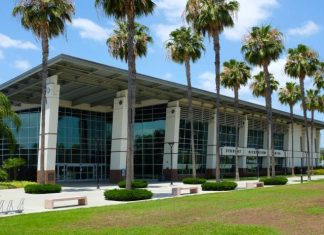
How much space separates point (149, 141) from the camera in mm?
54844

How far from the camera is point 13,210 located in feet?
65.1

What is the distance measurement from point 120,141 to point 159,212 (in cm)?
2798

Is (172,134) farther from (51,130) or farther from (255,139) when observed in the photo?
(255,139)

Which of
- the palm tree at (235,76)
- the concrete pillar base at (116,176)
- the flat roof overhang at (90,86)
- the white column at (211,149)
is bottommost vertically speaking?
the concrete pillar base at (116,176)

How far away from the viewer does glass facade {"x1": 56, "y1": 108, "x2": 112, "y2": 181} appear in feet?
168

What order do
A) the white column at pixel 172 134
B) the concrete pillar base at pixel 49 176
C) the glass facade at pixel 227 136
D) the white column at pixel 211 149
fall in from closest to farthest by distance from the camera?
the concrete pillar base at pixel 49 176 → the white column at pixel 172 134 → the white column at pixel 211 149 → the glass facade at pixel 227 136

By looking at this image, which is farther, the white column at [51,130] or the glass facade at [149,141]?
the glass facade at [149,141]

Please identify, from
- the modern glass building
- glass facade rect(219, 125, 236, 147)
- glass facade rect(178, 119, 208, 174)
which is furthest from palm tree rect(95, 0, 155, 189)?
glass facade rect(219, 125, 236, 147)

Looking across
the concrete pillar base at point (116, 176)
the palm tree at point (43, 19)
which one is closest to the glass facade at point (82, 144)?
the concrete pillar base at point (116, 176)

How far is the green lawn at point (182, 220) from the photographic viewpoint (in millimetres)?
12961

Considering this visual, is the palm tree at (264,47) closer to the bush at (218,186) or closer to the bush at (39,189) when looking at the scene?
the bush at (218,186)

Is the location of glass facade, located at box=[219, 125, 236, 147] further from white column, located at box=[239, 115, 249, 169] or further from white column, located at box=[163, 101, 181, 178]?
white column, located at box=[163, 101, 181, 178]

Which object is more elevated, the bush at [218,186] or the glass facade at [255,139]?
the glass facade at [255,139]

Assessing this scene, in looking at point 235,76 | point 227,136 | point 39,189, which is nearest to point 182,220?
point 39,189
